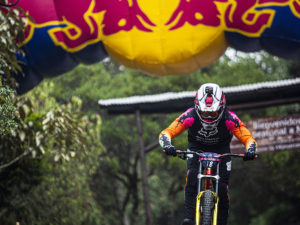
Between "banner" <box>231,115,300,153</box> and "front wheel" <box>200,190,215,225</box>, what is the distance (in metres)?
5.28

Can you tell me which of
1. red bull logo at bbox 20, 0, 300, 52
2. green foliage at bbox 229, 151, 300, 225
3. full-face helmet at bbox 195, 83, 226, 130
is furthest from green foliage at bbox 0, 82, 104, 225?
green foliage at bbox 229, 151, 300, 225

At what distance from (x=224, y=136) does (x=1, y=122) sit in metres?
2.64

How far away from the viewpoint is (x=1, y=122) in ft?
16.7

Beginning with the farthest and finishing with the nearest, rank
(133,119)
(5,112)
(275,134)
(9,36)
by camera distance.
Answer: (133,119)
(275,134)
(9,36)
(5,112)

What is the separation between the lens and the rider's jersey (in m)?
5.07

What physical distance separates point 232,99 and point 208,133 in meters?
5.27

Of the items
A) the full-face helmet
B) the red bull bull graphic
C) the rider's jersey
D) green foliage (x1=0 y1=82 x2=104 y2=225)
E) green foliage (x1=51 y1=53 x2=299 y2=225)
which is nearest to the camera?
the full-face helmet

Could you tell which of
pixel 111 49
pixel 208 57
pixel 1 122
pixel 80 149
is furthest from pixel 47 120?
pixel 208 57

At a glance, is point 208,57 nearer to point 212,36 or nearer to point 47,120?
point 212,36

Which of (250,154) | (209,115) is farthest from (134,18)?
(250,154)

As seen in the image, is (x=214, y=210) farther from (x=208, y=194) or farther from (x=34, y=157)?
(x=34, y=157)

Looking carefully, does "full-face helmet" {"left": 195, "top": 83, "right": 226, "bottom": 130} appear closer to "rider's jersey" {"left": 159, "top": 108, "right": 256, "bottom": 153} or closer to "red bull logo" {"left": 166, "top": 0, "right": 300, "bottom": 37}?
"rider's jersey" {"left": 159, "top": 108, "right": 256, "bottom": 153}

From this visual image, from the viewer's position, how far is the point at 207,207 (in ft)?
15.1

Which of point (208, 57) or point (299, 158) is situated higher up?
point (208, 57)
